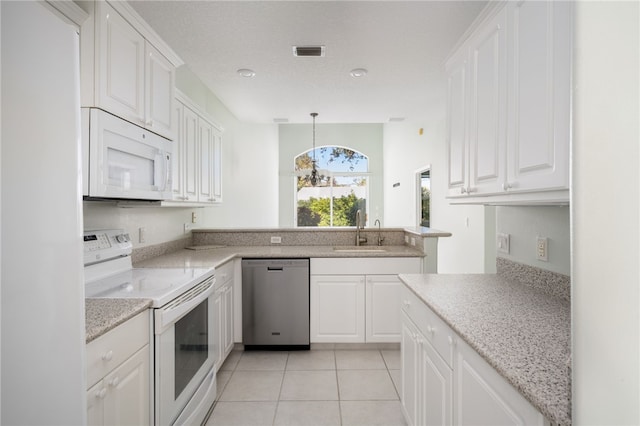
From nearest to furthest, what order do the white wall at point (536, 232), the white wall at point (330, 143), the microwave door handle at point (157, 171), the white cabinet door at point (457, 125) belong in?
the white wall at point (536, 232) < the white cabinet door at point (457, 125) < the microwave door handle at point (157, 171) < the white wall at point (330, 143)

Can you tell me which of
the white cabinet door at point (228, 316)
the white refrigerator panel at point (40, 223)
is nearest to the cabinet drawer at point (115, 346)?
the white refrigerator panel at point (40, 223)

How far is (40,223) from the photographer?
1.86 ft

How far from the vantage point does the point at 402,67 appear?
9.56 feet

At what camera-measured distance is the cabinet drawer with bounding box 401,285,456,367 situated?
1236mm

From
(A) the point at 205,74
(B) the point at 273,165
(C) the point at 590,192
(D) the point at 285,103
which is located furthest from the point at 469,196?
(B) the point at 273,165

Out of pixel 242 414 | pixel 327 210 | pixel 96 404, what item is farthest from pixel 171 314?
pixel 327 210

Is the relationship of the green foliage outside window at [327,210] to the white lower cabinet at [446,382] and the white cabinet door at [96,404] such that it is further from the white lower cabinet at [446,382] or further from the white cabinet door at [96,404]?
the white cabinet door at [96,404]

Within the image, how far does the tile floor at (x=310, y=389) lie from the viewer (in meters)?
2.04

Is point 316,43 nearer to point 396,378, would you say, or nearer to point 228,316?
point 228,316

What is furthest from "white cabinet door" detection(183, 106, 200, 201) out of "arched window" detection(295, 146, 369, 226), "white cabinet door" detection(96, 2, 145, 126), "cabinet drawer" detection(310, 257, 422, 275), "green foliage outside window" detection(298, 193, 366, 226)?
"green foliage outside window" detection(298, 193, 366, 226)

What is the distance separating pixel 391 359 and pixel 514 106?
7.58ft

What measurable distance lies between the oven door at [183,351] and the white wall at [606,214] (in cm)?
153

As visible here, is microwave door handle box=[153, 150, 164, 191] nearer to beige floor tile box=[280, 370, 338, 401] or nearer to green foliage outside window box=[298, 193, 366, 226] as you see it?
beige floor tile box=[280, 370, 338, 401]

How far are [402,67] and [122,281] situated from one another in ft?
9.01
